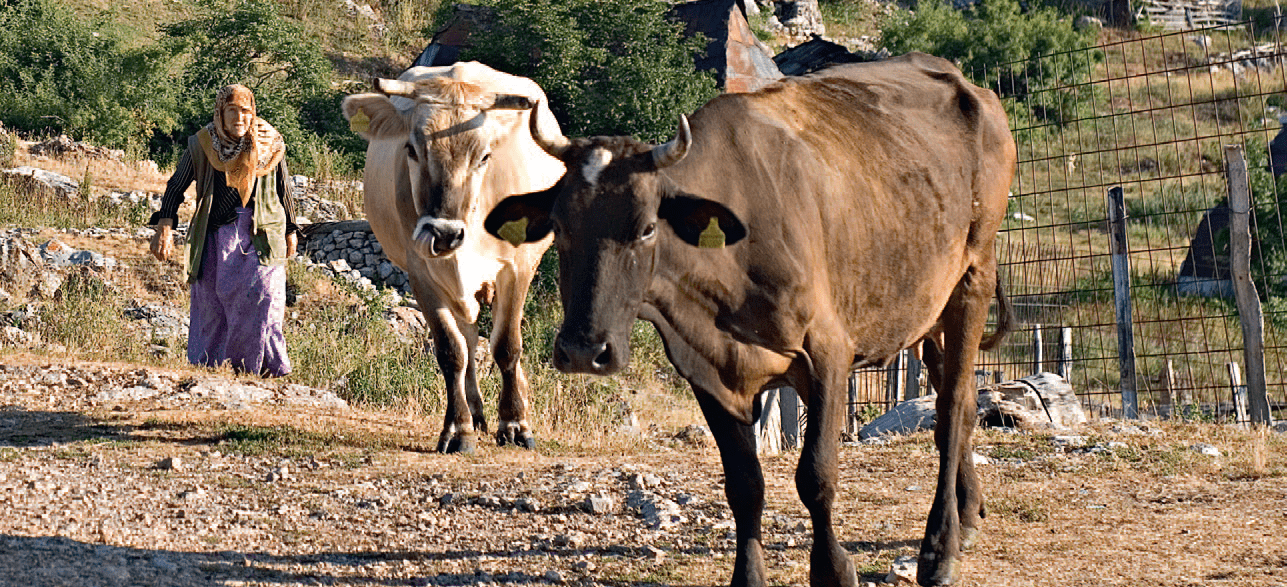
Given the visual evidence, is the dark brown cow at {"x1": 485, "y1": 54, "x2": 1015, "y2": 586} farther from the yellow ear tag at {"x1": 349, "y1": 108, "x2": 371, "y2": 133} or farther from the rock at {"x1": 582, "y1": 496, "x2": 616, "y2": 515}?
the yellow ear tag at {"x1": 349, "y1": 108, "x2": 371, "y2": 133}

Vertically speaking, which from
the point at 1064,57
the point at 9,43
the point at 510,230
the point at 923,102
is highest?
the point at 1064,57

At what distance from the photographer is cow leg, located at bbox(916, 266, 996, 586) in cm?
526

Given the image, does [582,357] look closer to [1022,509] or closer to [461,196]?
[1022,509]

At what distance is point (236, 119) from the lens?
8945 millimetres

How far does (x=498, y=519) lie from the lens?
6.18 meters

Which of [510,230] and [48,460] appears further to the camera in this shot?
[48,460]

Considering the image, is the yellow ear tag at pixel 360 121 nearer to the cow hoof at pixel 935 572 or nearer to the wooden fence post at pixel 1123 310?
the cow hoof at pixel 935 572

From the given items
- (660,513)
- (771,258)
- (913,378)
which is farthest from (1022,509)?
(913,378)

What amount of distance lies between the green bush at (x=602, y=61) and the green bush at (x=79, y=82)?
5.47 meters

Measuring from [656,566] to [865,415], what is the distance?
6.48 meters

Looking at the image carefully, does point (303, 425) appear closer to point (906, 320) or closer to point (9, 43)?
point (906, 320)

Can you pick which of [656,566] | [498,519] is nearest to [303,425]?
[498,519]

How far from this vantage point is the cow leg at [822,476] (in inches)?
185

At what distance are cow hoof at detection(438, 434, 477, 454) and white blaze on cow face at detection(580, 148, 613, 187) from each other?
3.81 meters
